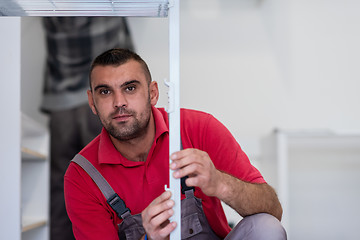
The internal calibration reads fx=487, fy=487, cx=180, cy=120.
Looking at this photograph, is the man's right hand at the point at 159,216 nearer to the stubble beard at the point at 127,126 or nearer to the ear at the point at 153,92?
the stubble beard at the point at 127,126

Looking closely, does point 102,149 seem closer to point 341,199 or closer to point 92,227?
point 92,227

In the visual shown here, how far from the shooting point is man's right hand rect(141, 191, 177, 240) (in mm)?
993

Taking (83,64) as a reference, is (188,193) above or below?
below

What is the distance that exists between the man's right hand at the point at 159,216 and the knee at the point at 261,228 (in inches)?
11.6

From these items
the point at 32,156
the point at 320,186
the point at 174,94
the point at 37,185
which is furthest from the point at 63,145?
the point at 174,94

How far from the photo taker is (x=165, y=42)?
3.08 m

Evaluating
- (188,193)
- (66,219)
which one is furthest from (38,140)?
(188,193)

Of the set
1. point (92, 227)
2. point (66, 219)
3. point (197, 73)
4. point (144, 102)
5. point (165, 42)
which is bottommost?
point (66, 219)

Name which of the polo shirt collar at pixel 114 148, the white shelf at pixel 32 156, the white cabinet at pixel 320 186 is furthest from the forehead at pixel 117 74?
the white cabinet at pixel 320 186

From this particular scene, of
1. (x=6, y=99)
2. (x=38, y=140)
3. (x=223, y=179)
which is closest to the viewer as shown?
(x=223, y=179)

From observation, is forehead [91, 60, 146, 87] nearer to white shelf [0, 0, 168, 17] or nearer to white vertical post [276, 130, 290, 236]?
white shelf [0, 0, 168, 17]

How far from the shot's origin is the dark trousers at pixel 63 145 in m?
2.77

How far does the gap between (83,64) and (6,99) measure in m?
1.18

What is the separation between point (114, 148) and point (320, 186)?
1.87 metres
